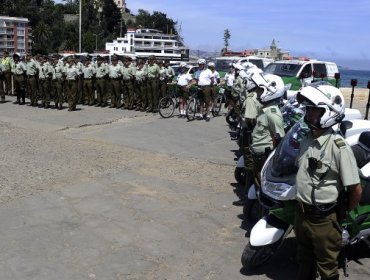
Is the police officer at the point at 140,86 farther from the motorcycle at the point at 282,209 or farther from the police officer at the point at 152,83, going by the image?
the motorcycle at the point at 282,209

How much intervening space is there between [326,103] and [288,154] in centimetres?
113

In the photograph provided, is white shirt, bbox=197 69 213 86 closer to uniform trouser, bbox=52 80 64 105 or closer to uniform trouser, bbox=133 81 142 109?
uniform trouser, bbox=133 81 142 109

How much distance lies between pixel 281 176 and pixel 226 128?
9.44m

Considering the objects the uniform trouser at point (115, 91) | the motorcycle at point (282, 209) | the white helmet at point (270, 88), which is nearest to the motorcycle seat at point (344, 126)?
the motorcycle at point (282, 209)

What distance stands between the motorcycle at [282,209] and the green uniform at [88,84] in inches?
555

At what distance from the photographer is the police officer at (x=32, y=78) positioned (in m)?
18.2

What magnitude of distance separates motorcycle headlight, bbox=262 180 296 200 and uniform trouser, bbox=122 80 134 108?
12858 millimetres

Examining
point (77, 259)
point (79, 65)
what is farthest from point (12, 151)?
point (79, 65)

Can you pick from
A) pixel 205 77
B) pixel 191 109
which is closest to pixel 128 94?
pixel 191 109

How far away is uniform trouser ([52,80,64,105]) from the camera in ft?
56.7

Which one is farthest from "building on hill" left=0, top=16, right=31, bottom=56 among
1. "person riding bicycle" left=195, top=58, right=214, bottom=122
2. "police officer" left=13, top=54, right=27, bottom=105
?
"person riding bicycle" left=195, top=58, right=214, bottom=122

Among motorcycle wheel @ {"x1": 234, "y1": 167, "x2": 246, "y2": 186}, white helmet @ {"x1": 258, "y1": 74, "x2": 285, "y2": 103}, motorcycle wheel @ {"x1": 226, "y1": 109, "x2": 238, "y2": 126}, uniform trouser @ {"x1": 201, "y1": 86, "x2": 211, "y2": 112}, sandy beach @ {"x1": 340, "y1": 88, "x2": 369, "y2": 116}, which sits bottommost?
motorcycle wheel @ {"x1": 234, "y1": 167, "x2": 246, "y2": 186}

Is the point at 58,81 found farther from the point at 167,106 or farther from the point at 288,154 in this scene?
the point at 288,154

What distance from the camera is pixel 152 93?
1677 centimetres
